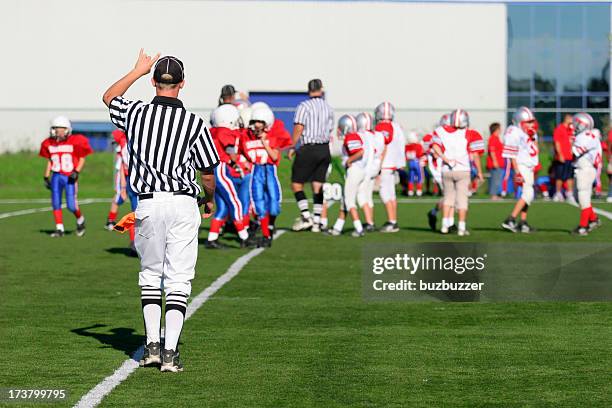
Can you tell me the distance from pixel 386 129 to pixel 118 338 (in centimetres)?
1193

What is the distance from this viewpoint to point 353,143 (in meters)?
21.0

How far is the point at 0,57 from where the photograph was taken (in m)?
54.7

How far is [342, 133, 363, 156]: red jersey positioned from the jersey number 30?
13.1 feet

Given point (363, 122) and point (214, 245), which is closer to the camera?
point (214, 245)

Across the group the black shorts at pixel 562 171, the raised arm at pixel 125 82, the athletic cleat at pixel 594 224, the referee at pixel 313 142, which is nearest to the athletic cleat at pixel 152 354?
the raised arm at pixel 125 82

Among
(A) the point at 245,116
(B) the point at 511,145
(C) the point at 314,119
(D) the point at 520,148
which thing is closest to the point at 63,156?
(A) the point at 245,116

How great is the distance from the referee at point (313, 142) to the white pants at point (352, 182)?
37 centimetres

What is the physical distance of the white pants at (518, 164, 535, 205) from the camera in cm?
2134

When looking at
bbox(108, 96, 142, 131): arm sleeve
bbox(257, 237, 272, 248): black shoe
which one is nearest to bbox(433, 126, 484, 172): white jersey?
bbox(257, 237, 272, 248): black shoe

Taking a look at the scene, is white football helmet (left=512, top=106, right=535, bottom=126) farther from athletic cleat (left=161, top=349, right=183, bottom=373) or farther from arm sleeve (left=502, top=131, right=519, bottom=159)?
athletic cleat (left=161, top=349, right=183, bottom=373)

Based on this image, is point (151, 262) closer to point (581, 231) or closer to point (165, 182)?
point (165, 182)

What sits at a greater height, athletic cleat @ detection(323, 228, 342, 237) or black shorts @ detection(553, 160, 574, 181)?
black shorts @ detection(553, 160, 574, 181)

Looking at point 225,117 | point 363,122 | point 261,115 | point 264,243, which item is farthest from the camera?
point 363,122

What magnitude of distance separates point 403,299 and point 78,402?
5643 mm
